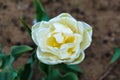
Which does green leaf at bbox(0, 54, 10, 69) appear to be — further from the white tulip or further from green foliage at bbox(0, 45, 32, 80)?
the white tulip

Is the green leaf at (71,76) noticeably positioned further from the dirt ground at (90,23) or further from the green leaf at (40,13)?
the dirt ground at (90,23)

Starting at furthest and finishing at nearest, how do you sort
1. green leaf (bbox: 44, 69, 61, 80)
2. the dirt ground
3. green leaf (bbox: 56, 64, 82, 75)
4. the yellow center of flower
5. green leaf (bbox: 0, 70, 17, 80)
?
the dirt ground < green leaf (bbox: 56, 64, 82, 75) < green leaf (bbox: 44, 69, 61, 80) < green leaf (bbox: 0, 70, 17, 80) < the yellow center of flower

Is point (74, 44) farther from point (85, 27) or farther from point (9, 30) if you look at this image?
point (9, 30)

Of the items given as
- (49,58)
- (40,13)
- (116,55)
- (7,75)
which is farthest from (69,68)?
(49,58)

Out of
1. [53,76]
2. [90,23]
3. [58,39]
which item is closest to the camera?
[58,39]

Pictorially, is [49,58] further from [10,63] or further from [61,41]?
[10,63]

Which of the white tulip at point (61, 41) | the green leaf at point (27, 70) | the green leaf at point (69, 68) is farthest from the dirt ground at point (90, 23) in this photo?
the white tulip at point (61, 41)

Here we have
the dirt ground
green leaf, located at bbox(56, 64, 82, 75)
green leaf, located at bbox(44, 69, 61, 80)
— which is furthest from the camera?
the dirt ground

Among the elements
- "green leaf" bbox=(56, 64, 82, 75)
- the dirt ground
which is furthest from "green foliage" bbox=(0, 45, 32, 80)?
the dirt ground
